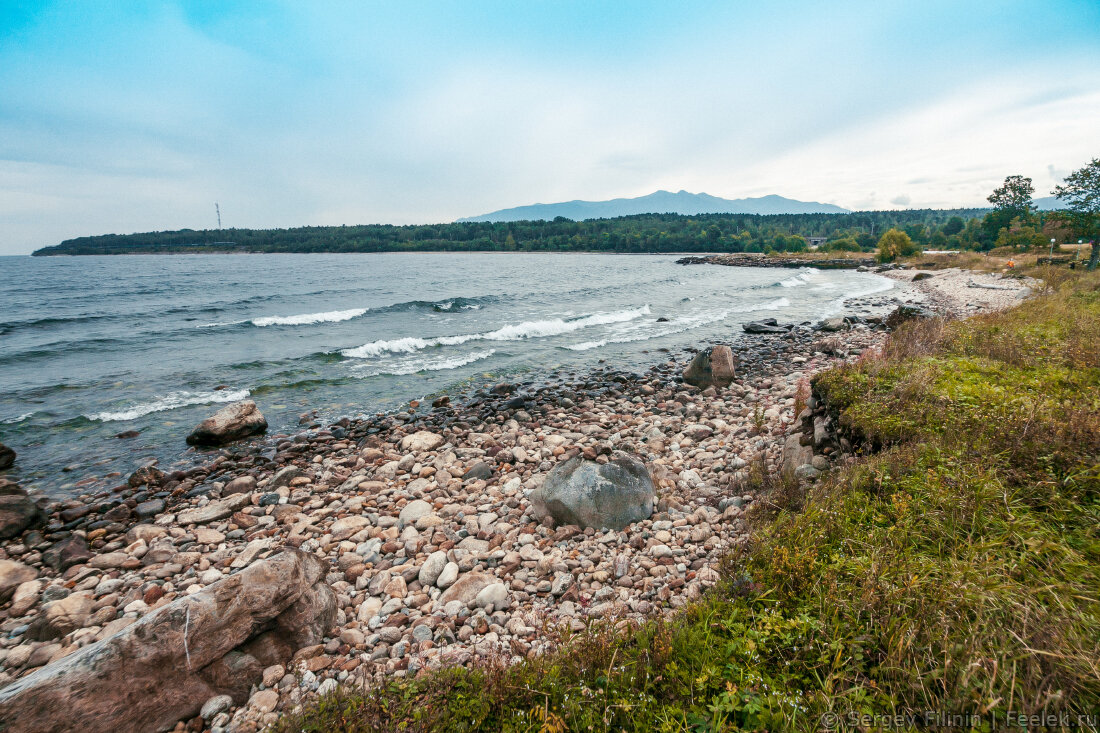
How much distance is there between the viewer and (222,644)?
4.21 meters

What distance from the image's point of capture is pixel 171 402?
14.6 m

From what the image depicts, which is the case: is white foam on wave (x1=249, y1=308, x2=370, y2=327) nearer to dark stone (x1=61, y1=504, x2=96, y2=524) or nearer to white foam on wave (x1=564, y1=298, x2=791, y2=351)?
white foam on wave (x1=564, y1=298, x2=791, y2=351)

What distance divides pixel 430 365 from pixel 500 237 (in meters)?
167

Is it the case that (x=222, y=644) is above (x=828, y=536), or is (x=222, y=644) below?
below

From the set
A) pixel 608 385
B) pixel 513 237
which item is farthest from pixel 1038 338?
pixel 513 237

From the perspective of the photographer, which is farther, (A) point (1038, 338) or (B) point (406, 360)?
(B) point (406, 360)

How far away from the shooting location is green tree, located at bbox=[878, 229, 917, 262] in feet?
277

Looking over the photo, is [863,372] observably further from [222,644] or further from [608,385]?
[222,644]

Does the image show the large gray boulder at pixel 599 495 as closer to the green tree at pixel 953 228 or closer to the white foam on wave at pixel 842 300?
the white foam on wave at pixel 842 300

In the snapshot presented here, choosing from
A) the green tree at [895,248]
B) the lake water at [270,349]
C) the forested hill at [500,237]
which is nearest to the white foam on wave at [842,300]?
the lake water at [270,349]

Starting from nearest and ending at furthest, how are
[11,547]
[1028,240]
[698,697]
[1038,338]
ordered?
1. [698,697]
2. [11,547]
3. [1038,338]
4. [1028,240]

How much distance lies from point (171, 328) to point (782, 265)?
10649cm

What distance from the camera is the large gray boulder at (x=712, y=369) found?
14.8 metres

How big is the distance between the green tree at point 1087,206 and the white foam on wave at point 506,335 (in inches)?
1430
